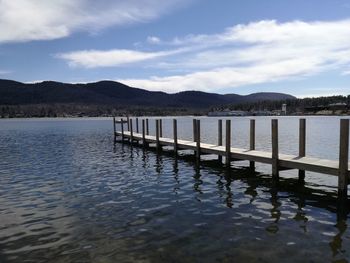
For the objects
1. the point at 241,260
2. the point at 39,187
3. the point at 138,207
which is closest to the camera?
the point at 241,260

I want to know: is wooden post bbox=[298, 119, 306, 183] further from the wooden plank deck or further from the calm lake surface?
the calm lake surface

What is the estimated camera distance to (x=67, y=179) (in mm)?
20234

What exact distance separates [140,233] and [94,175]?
36.0ft

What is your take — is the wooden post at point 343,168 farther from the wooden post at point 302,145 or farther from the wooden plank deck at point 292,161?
the wooden post at point 302,145

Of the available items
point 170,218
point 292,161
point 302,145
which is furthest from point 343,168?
point 170,218

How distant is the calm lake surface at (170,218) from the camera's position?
971 centimetres

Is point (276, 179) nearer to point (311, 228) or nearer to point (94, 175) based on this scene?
point (311, 228)

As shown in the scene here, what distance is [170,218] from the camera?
41.5ft

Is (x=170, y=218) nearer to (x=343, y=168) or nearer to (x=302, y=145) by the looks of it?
(x=343, y=168)

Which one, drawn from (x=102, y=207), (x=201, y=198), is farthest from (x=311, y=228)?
(x=102, y=207)

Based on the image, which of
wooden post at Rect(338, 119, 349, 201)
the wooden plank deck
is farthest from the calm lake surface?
the wooden plank deck

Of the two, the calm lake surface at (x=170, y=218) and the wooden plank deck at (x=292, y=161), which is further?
the wooden plank deck at (x=292, y=161)

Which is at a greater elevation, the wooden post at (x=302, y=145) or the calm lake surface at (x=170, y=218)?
the wooden post at (x=302, y=145)

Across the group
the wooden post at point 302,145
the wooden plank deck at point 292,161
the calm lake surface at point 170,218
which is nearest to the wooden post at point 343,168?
the wooden plank deck at point 292,161
